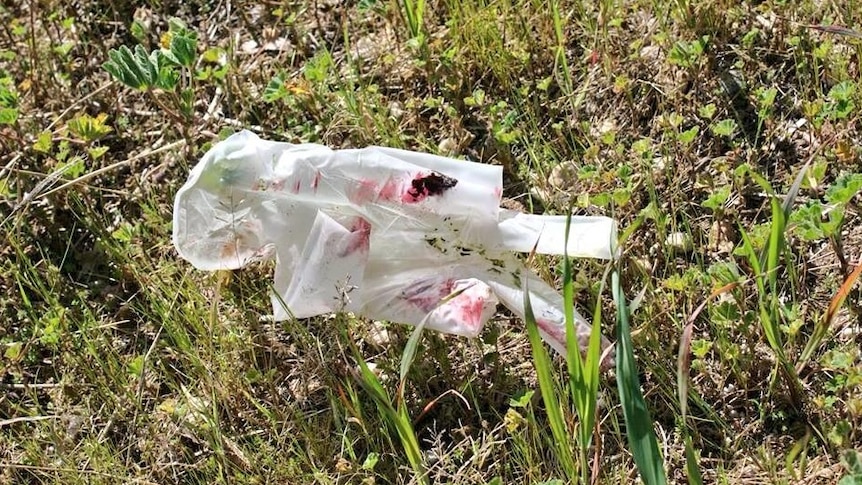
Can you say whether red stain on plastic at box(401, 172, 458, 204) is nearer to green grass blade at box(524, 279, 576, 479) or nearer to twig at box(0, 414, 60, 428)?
green grass blade at box(524, 279, 576, 479)

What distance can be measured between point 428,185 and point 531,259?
0.27m

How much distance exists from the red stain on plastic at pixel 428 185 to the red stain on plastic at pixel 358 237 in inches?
4.2

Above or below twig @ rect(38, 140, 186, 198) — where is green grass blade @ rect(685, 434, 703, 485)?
above

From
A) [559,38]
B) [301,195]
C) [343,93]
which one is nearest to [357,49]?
[343,93]

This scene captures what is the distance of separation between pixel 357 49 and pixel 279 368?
937 millimetres

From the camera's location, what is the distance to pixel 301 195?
2016 millimetres

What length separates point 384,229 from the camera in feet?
6.57

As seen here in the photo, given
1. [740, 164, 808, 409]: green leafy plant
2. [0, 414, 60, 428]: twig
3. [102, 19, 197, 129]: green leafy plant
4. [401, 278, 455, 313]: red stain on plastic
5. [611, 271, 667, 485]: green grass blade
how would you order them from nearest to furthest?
[611, 271, 667, 485]: green grass blade → [740, 164, 808, 409]: green leafy plant → [401, 278, 455, 313]: red stain on plastic → [0, 414, 60, 428]: twig → [102, 19, 197, 129]: green leafy plant

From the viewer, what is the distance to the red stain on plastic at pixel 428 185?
1986 millimetres

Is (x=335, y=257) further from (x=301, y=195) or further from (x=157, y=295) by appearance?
(x=157, y=295)

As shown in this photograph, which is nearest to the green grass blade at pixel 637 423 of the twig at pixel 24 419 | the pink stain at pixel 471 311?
the pink stain at pixel 471 311

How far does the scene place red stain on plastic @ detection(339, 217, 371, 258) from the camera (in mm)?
1948

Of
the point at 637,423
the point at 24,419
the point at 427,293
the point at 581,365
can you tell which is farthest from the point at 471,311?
the point at 24,419

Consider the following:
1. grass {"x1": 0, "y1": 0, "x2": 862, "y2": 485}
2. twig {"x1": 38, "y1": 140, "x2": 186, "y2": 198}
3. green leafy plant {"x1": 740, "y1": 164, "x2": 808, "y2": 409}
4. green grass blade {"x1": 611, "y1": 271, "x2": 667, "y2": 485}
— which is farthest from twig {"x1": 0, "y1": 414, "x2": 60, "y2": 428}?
green leafy plant {"x1": 740, "y1": 164, "x2": 808, "y2": 409}
